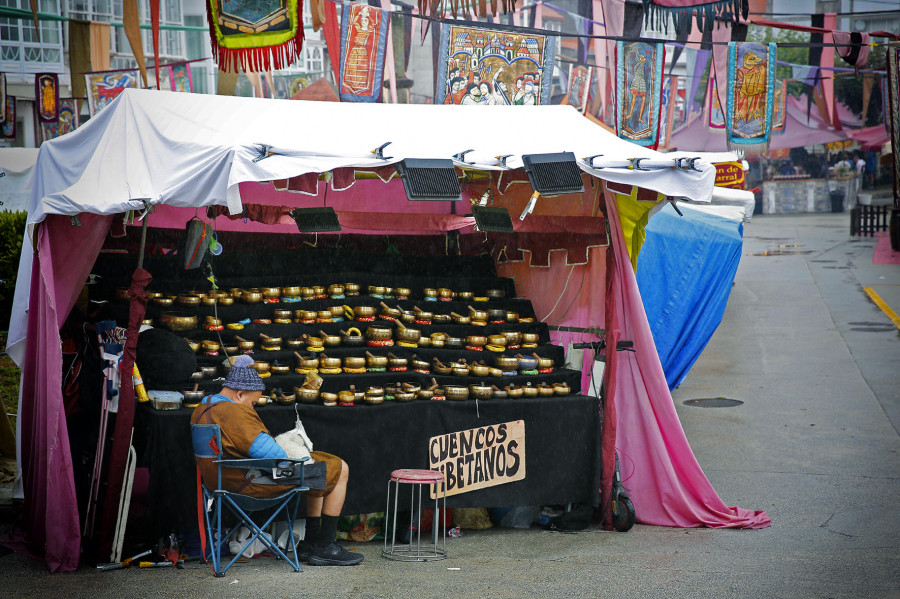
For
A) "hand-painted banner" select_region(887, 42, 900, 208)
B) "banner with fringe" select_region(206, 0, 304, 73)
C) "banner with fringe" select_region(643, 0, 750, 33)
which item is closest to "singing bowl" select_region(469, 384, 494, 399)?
"banner with fringe" select_region(206, 0, 304, 73)

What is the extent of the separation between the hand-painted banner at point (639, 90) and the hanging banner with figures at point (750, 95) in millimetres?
956

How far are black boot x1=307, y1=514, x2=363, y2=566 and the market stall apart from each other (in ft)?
2.32

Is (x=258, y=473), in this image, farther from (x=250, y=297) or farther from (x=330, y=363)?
(x=250, y=297)

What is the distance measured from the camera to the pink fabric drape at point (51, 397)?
19.3 ft

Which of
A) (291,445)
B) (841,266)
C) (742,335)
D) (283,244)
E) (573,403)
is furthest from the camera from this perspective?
(841,266)

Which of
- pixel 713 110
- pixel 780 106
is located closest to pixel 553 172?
pixel 713 110

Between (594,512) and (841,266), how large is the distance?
16746 mm

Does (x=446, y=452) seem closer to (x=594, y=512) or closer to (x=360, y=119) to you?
(x=594, y=512)

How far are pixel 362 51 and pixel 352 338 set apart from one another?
3.68 m

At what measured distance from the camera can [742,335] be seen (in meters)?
15.4

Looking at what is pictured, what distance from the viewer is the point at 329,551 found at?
240 inches

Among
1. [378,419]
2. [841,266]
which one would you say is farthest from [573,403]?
[841,266]

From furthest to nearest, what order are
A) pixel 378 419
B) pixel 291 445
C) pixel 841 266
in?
pixel 841 266
pixel 378 419
pixel 291 445

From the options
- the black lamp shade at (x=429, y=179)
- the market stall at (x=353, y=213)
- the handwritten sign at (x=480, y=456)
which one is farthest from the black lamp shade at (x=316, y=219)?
the handwritten sign at (x=480, y=456)
